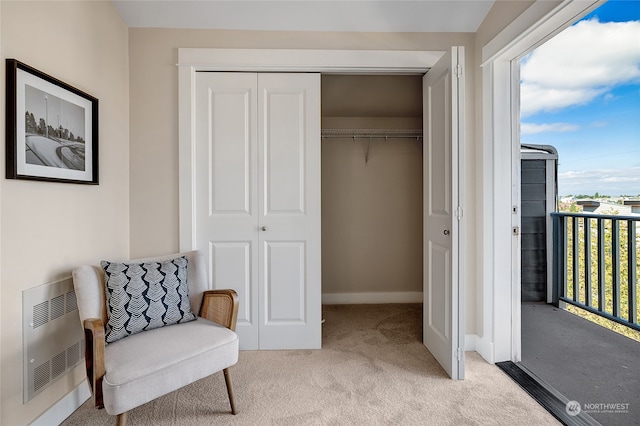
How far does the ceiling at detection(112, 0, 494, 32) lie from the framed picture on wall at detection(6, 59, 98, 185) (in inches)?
31.6

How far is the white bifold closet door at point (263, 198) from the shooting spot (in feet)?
8.23

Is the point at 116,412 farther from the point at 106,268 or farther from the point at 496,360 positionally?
the point at 496,360

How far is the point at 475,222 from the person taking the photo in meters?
2.51

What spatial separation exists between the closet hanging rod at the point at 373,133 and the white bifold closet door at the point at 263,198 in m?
1.04

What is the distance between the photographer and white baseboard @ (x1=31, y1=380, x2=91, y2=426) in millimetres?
1647

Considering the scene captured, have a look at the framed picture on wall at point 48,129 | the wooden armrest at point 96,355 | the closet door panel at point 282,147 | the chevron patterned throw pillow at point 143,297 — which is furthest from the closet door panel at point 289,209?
the wooden armrest at point 96,355

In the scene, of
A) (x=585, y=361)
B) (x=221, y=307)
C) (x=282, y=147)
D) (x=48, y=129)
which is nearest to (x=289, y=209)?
(x=282, y=147)

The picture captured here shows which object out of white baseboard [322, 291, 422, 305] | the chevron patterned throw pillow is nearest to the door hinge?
the chevron patterned throw pillow

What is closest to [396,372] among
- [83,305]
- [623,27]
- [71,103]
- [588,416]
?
[588,416]

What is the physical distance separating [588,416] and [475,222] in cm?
125

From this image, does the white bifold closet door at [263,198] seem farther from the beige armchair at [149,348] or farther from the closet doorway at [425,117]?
the beige armchair at [149,348]

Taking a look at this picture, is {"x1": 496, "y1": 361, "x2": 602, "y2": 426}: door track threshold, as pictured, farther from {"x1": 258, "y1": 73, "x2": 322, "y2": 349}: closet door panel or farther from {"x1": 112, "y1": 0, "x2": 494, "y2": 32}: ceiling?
{"x1": 112, "y1": 0, "x2": 494, "y2": 32}: ceiling

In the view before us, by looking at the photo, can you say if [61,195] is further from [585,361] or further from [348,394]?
[585,361]

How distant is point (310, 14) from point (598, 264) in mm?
3200
